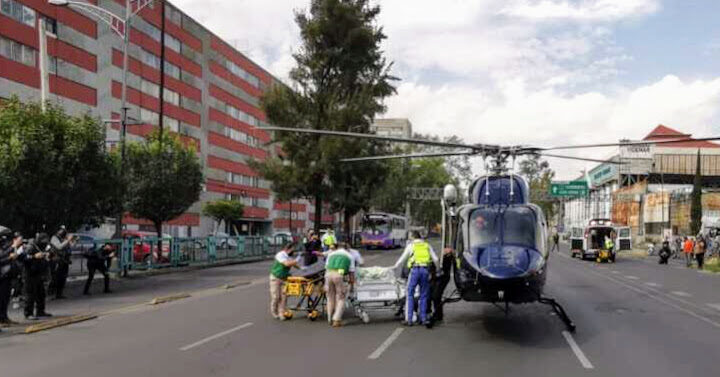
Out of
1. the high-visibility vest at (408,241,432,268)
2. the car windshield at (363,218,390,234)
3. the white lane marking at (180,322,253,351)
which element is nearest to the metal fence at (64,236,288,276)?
the white lane marking at (180,322,253,351)

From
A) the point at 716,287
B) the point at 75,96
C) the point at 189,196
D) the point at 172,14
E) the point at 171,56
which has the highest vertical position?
the point at 172,14

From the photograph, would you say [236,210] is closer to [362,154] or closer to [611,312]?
[362,154]

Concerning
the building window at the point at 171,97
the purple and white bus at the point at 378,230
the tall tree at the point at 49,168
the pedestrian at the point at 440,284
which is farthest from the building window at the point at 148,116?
the pedestrian at the point at 440,284

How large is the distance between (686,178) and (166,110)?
2620 inches

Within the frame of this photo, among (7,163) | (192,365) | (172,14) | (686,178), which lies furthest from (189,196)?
(686,178)

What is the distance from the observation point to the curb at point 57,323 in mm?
13119

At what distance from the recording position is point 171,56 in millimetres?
63625

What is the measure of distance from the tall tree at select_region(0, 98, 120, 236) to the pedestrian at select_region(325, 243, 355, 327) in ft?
34.4

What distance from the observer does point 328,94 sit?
47844 mm

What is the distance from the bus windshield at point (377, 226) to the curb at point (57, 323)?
42102mm

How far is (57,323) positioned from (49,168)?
24.4ft

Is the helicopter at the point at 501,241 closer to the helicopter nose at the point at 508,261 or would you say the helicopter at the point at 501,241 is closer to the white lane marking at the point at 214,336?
the helicopter nose at the point at 508,261

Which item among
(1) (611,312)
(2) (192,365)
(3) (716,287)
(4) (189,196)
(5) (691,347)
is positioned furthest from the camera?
(4) (189,196)

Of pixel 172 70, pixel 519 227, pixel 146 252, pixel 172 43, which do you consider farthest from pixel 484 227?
pixel 172 43
